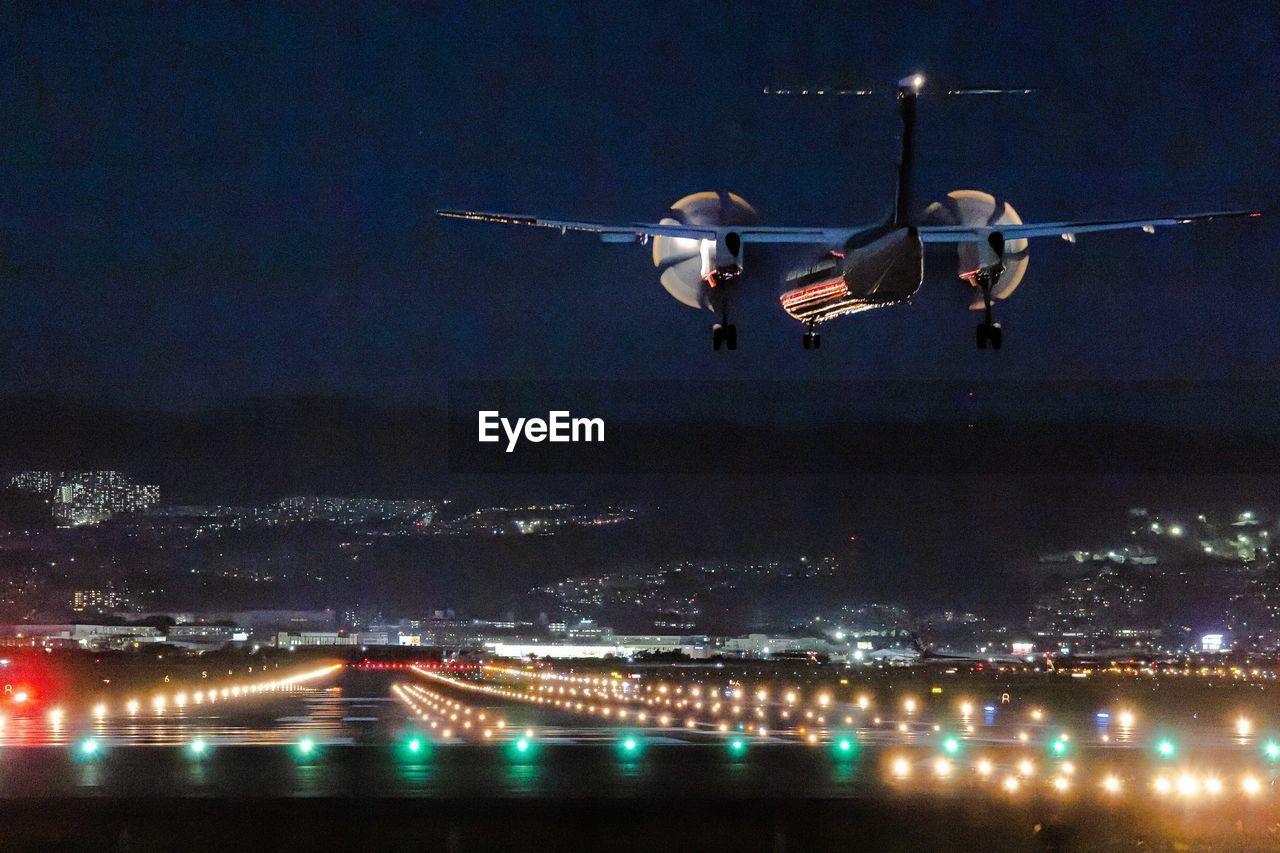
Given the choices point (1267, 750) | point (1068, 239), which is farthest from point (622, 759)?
point (1068, 239)

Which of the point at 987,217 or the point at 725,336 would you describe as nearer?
the point at 725,336

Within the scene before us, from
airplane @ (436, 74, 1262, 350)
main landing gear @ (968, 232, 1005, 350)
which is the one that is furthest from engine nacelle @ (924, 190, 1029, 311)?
main landing gear @ (968, 232, 1005, 350)

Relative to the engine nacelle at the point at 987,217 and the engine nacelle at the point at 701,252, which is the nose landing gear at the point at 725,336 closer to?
the engine nacelle at the point at 701,252

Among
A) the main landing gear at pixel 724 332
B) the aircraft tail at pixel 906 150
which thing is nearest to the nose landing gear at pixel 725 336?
the main landing gear at pixel 724 332

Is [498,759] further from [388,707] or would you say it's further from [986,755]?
[388,707]

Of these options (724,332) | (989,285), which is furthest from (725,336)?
(989,285)

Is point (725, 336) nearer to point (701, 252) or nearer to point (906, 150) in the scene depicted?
point (701, 252)
